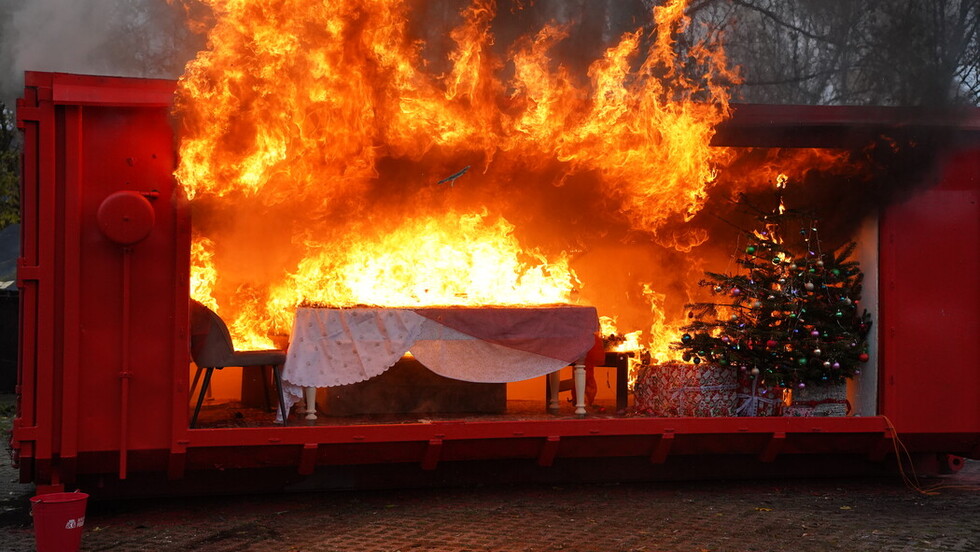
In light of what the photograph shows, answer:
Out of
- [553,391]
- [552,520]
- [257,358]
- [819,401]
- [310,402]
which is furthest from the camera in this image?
[553,391]

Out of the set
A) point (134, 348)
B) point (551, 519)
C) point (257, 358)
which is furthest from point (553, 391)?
point (134, 348)

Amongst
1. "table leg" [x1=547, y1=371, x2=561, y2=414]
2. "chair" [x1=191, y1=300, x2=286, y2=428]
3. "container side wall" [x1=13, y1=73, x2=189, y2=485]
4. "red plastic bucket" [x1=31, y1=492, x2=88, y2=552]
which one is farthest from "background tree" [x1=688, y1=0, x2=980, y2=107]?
"red plastic bucket" [x1=31, y1=492, x2=88, y2=552]

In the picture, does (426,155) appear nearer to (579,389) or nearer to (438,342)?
(438,342)

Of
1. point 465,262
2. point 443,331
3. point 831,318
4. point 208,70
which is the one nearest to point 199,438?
point 443,331

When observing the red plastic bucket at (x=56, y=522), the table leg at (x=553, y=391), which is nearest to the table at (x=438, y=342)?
the table leg at (x=553, y=391)

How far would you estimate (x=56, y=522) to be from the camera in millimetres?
6137

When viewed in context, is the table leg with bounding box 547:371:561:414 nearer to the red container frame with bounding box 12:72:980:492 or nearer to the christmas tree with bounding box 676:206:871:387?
the red container frame with bounding box 12:72:980:492

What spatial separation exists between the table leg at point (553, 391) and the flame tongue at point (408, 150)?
834 millimetres

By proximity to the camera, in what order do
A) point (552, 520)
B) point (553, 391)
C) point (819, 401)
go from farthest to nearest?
point (553, 391)
point (819, 401)
point (552, 520)

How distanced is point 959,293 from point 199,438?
671 centimetres

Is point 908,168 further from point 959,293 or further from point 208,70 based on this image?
point 208,70

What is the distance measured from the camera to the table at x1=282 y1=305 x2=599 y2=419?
8.07m

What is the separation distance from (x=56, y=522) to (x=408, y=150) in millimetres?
4076

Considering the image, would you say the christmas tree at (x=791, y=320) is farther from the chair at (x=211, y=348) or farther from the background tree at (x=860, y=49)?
the chair at (x=211, y=348)
